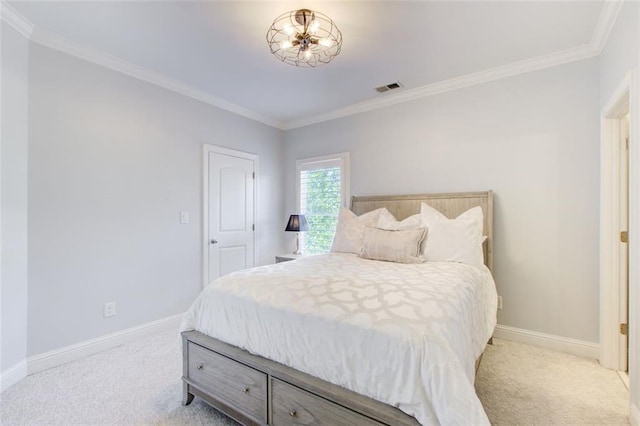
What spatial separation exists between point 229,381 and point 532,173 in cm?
302

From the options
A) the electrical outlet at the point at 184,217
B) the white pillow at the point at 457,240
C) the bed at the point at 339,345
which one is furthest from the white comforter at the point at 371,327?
the electrical outlet at the point at 184,217

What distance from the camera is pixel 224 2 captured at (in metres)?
2.01

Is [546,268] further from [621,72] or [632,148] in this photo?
[621,72]

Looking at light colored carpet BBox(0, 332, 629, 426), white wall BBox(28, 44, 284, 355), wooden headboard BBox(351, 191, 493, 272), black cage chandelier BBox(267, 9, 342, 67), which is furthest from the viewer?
wooden headboard BBox(351, 191, 493, 272)

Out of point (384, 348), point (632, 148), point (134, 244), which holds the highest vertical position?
point (632, 148)

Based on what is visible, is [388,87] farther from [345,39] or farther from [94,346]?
[94,346]

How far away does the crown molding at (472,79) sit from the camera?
259 centimetres

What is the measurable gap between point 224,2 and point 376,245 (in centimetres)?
220

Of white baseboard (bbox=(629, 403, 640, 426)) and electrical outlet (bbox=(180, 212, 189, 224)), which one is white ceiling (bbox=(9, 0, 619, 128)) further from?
white baseboard (bbox=(629, 403, 640, 426))

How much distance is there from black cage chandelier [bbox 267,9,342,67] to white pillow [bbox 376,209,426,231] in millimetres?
1638

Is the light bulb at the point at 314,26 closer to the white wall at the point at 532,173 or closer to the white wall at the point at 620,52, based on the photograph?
the white wall at the point at 532,173

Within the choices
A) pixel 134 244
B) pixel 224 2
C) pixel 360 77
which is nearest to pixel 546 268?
pixel 360 77

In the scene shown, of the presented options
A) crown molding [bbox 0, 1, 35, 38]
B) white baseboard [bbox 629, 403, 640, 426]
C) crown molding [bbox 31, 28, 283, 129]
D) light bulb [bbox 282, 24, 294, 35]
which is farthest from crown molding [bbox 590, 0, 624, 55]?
crown molding [bbox 0, 1, 35, 38]

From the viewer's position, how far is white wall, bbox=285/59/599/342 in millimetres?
2564
